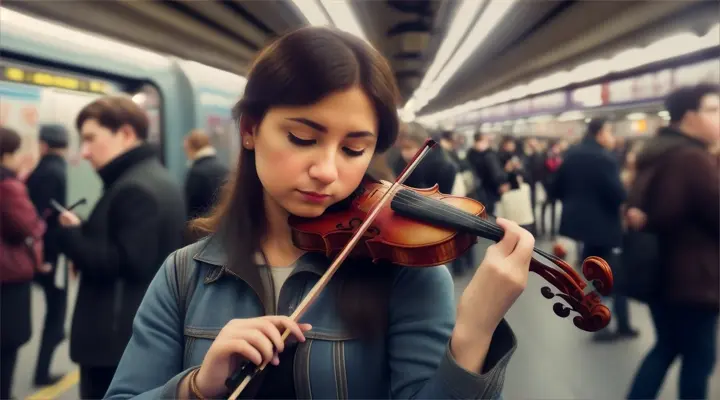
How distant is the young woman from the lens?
57cm

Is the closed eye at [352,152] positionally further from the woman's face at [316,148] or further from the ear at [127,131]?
the ear at [127,131]

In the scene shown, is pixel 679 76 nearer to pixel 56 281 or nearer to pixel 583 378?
pixel 583 378

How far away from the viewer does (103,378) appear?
1474 millimetres

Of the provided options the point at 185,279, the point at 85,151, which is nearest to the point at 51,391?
the point at 85,151

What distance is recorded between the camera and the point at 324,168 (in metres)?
0.59

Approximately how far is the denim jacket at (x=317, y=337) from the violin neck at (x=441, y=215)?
0.21 ft

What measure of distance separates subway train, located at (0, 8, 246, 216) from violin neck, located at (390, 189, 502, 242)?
0.84m

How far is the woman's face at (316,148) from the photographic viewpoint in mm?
587

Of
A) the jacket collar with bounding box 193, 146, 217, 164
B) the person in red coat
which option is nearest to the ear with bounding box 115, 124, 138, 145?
the jacket collar with bounding box 193, 146, 217, 164

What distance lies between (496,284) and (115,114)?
3.81 ft

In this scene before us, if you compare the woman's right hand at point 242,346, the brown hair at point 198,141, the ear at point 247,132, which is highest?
the brown hair at point 198,141

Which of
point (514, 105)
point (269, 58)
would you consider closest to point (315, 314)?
point (269, 58)

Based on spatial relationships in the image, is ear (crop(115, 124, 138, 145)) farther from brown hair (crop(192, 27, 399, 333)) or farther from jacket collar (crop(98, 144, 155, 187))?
brown hair (crop(192, 27, 399, 333))

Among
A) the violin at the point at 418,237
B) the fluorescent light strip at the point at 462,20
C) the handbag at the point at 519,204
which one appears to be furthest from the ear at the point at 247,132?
the fluorescent light strip at the point at 462,20
